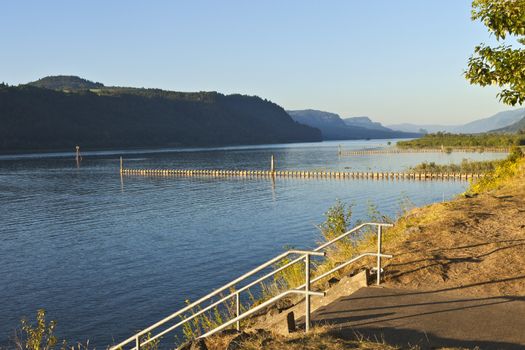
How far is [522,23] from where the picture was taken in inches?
637

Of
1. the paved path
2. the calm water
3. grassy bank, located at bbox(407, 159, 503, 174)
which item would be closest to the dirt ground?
the paved path

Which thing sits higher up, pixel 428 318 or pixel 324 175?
pixel 428 318

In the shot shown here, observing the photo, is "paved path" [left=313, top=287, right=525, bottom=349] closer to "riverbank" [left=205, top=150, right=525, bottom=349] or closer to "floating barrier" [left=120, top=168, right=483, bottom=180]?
"riverbank" [left=205, top=150, right=525, bottom=349]

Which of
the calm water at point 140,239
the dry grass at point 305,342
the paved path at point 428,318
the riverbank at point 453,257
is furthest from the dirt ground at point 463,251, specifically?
the calm water at point 140,239

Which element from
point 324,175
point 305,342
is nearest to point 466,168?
point 324,175

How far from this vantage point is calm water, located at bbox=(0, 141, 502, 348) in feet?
68.3

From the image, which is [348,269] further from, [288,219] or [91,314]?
[288,219]

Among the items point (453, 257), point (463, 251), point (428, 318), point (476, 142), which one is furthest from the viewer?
point (476, 142)

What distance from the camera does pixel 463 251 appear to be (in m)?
12.0

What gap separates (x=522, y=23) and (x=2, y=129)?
197 meters

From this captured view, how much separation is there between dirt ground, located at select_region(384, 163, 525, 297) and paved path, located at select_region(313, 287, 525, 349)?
578 mm

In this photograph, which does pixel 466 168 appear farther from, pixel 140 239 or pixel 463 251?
pixel 463 251

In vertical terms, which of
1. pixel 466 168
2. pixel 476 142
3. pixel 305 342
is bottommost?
pixel 466 168

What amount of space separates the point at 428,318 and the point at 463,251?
3.80 m
